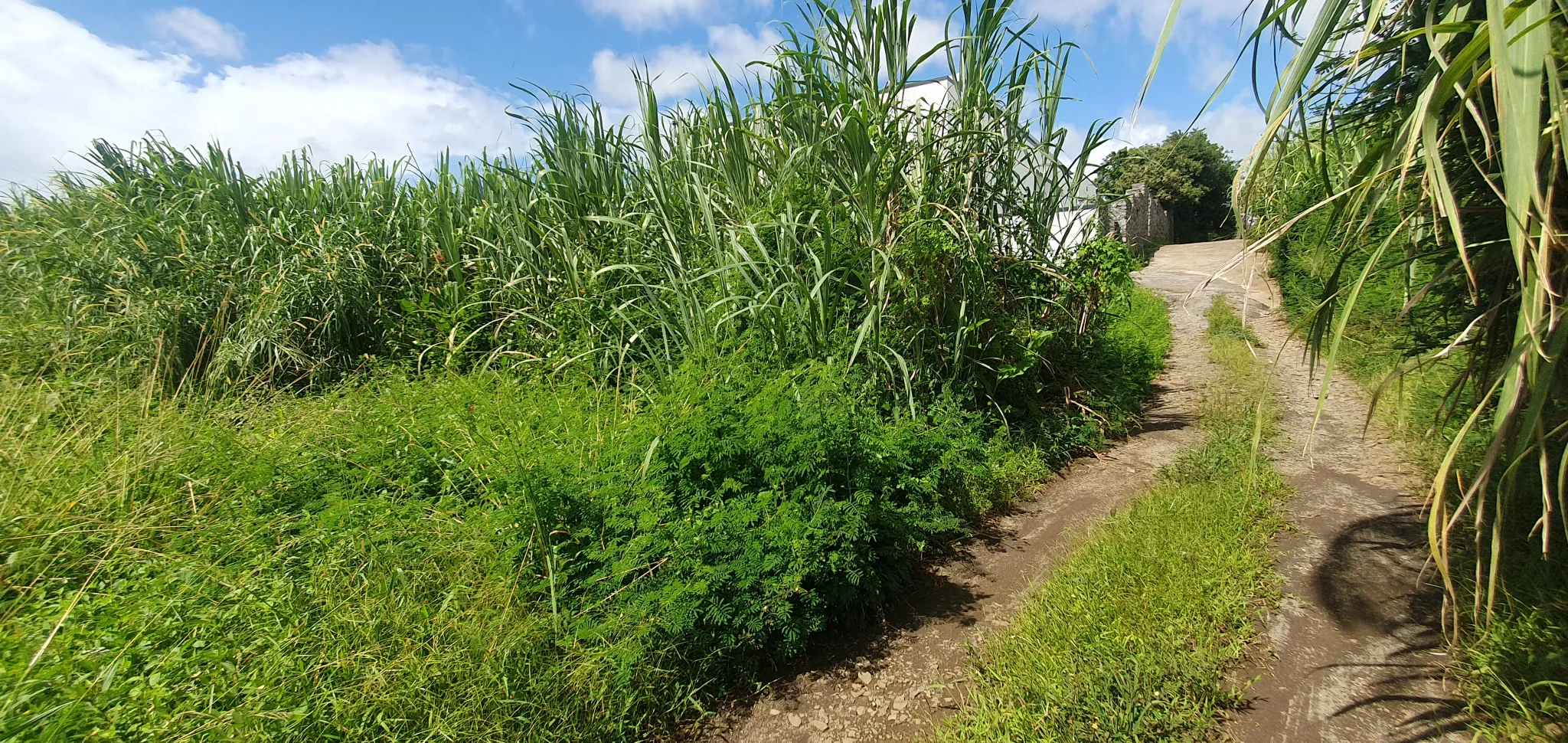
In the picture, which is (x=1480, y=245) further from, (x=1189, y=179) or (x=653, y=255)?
(x=1189, y=179)

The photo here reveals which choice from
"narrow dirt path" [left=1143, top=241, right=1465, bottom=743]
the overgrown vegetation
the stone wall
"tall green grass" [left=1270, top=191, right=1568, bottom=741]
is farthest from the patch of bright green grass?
the stone wall

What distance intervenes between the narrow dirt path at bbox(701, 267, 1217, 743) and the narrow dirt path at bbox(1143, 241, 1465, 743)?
0.81 metres

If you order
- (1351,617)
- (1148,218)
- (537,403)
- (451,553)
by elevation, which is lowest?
(1351,617)

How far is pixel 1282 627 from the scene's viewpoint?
2.54 meters

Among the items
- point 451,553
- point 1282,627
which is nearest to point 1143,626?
point 1282,627

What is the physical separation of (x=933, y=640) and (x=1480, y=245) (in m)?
2.02

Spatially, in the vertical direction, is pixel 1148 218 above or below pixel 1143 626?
above

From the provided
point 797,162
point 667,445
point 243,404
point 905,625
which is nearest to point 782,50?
point 797,162

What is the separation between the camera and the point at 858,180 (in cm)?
410

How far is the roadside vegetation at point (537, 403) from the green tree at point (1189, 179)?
24230mm

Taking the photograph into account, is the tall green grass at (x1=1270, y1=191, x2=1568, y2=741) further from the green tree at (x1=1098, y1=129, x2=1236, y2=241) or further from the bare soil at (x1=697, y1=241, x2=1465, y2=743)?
the green tree at (x1=1098, y1=129, x2=1236, y2=241)

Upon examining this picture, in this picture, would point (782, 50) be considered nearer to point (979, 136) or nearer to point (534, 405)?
point (979, 136)

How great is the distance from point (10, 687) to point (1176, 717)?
299 cm

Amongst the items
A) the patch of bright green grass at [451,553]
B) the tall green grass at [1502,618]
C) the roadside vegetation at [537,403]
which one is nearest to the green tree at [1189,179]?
the roadside vegetation at [537,403]
